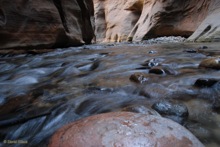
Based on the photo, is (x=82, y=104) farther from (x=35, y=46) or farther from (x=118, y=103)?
(x=35, y=46)

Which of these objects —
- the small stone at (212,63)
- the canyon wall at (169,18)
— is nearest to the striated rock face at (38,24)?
the small stone at (212,63)

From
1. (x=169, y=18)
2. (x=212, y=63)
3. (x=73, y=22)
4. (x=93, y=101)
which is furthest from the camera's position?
(x=169, y=18)

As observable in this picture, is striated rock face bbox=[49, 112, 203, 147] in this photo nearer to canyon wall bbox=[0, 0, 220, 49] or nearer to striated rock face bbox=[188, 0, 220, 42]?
canyon wall bbox=[0, 0, 220, 49]

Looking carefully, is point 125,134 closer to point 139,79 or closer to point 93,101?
point 93,101

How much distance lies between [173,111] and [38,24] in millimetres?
6202

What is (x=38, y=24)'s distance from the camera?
6508 mm

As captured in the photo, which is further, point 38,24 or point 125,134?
point 38,24

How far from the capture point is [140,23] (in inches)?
665

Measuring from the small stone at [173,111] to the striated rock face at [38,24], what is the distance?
5.32 meters

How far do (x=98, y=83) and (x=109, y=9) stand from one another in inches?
908

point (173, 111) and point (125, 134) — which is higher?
point (125, 134)

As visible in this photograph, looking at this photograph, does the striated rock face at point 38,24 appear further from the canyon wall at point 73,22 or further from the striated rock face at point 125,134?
the striated rock face at point 125,134

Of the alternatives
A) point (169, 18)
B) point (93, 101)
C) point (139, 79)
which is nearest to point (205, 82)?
point (139, 79)

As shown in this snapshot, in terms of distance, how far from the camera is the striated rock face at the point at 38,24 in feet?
18.3
